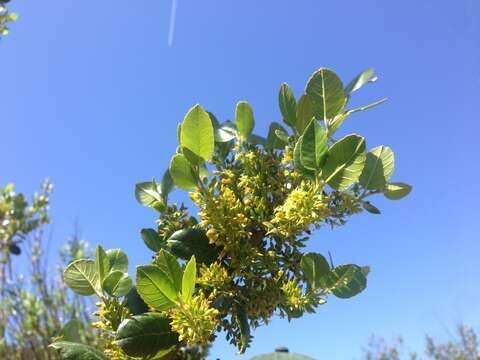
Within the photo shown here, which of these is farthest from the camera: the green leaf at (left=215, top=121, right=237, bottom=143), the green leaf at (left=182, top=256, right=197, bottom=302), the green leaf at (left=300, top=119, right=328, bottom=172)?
the green leaf at (left=215, top=121, right=237, bottom=143)

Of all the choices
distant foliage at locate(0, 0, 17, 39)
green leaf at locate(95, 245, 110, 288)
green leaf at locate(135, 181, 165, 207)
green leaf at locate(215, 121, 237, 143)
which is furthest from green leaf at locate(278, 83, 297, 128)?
distant foliage at locate(0, 0, 17, 39)

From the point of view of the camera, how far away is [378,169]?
902 millimetres

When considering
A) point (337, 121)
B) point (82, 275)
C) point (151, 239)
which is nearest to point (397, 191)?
point (337, 121)

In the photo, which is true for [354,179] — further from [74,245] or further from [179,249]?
[74,245]

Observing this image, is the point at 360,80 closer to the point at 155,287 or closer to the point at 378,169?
the point at 378,169

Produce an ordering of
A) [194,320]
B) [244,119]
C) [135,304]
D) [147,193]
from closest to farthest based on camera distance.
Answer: [194,320]
[135,304]
[244,119]
[147,193]

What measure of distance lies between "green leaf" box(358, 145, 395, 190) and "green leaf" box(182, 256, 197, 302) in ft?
1.34

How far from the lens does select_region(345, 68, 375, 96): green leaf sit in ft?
3.23

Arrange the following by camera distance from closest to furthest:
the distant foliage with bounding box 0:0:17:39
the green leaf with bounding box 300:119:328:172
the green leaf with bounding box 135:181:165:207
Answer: the green leaf with bounding box 300:119:328:172 < the green leaf with bounding box 135:181:165:207 < the distant foliage with bounding box 0:0:17:39

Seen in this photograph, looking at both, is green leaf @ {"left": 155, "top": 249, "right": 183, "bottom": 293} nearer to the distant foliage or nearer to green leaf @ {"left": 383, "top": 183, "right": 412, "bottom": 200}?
green leaf @ {"left": 383, "top": 183, "right": 412, "bottom": 200}

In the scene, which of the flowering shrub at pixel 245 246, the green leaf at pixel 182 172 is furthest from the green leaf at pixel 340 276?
the green leaf at pixel 182 172

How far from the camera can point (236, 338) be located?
82 centimetres

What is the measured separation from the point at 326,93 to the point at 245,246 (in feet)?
1.18

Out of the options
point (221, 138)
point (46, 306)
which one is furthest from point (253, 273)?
point (46, 306)
